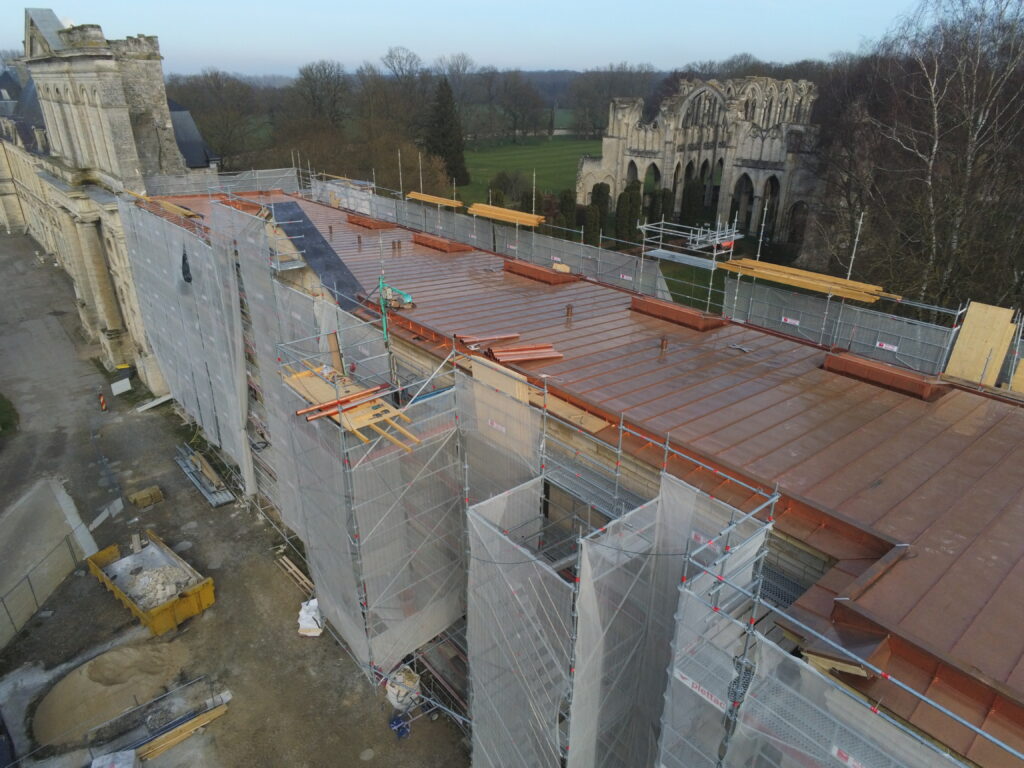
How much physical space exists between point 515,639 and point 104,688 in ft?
30.8

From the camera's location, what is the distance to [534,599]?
25.6ft

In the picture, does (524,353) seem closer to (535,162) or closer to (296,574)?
(296,574)

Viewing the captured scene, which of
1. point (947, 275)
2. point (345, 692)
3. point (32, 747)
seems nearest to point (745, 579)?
point (345, 692)

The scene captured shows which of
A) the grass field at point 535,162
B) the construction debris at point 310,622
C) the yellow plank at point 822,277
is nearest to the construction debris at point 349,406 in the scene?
the construction debris at point 310,622

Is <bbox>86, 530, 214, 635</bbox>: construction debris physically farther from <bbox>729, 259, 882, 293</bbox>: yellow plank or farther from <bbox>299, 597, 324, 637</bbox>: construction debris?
<bbox>729, 259, 882, 293</bbox>: yellow plank

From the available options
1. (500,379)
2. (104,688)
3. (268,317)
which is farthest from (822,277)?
(104,688)

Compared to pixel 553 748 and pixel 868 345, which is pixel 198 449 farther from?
pixel 868 345

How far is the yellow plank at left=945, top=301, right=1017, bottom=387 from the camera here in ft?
34.8

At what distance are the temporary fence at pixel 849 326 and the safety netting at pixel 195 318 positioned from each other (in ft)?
39.3

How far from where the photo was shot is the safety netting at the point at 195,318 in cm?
1581

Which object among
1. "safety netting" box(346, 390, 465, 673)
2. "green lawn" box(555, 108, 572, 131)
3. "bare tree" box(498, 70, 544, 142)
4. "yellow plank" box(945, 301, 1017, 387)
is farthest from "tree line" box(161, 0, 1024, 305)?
Result: "green lawn" box(555, 108, 572, 131)

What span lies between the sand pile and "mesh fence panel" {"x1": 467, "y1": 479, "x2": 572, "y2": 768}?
23.8 ft

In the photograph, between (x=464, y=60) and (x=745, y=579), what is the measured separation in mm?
132105

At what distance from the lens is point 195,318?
58.3ft
